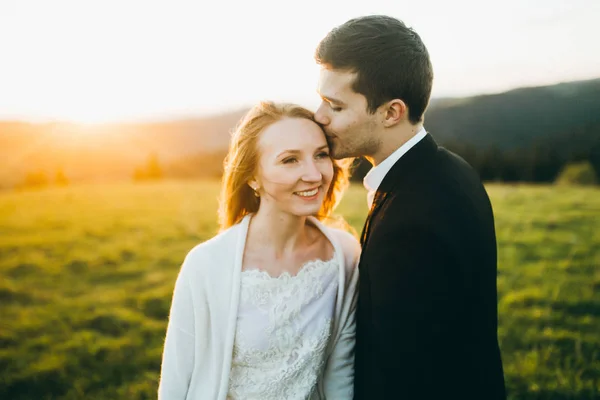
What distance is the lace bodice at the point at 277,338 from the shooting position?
288 cm

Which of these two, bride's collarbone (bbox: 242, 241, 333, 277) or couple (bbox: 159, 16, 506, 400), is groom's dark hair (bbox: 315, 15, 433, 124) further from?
bride's collarbone (bbox: 242, 241, 333, 277)

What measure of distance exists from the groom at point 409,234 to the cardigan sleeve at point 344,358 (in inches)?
12.6

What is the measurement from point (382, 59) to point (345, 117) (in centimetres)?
42

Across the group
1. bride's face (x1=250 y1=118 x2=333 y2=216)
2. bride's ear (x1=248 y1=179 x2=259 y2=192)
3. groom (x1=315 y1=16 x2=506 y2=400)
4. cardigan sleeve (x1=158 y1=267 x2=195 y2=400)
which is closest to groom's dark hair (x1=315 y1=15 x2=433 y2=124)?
groom (x1=315 y1=16 x2=506 y2=400)

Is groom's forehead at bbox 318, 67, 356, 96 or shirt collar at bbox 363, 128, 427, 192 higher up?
groom's forehead at bbox 318, 67, 356, 96

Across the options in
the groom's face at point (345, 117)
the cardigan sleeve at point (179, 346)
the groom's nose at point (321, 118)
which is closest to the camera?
the cardigan sleeve at point (179, 346)

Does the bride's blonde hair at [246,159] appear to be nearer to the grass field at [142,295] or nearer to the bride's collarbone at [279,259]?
the bride's collarbone at [279,259]

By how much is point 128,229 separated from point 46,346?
6147 millimetres

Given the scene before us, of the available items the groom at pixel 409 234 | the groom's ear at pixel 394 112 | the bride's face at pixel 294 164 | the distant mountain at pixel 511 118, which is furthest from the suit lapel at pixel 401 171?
the distant mountain at pixel 511 118

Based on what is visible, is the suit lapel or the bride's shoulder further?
the bride's shoulder

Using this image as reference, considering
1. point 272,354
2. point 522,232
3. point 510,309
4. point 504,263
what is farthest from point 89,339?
point 522,232

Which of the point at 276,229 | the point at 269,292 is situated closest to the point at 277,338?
the point at 269,292

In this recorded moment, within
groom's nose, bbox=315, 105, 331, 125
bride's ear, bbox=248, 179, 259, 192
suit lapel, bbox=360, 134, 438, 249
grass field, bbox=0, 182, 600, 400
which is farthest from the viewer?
grass field, bbox=0, 182, 600, 400

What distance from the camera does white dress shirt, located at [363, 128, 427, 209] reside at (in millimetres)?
2828
